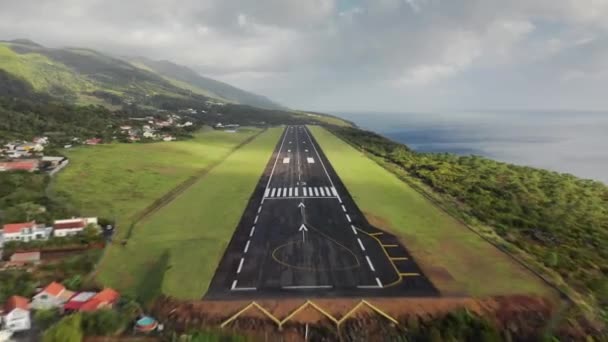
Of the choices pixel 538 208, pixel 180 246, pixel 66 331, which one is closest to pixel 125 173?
pixel 180 246

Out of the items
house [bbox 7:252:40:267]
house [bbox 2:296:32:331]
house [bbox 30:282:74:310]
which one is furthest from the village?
house [bbox 2:296:32:331]

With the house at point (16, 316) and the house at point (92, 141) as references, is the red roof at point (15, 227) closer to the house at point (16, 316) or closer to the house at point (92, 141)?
the house at point (16, 316)

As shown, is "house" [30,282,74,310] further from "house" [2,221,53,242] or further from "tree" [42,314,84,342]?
"house" [2,221,53,242]

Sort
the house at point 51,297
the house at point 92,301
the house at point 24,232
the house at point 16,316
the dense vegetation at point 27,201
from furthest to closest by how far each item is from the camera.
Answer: the dense vegetation at point 27,201 → the house at point 24,232 → the house at point 51,297 → the house at point 92,301 → the house at point 16,316

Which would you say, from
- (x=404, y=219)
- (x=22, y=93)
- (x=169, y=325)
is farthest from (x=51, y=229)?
(x=22, y=93)

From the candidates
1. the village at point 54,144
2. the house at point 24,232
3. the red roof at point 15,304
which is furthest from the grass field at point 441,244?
the village at point 54,144

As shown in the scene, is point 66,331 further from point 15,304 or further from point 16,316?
point 15,304

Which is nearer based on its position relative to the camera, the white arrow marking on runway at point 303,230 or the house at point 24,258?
the house at point 24,258
